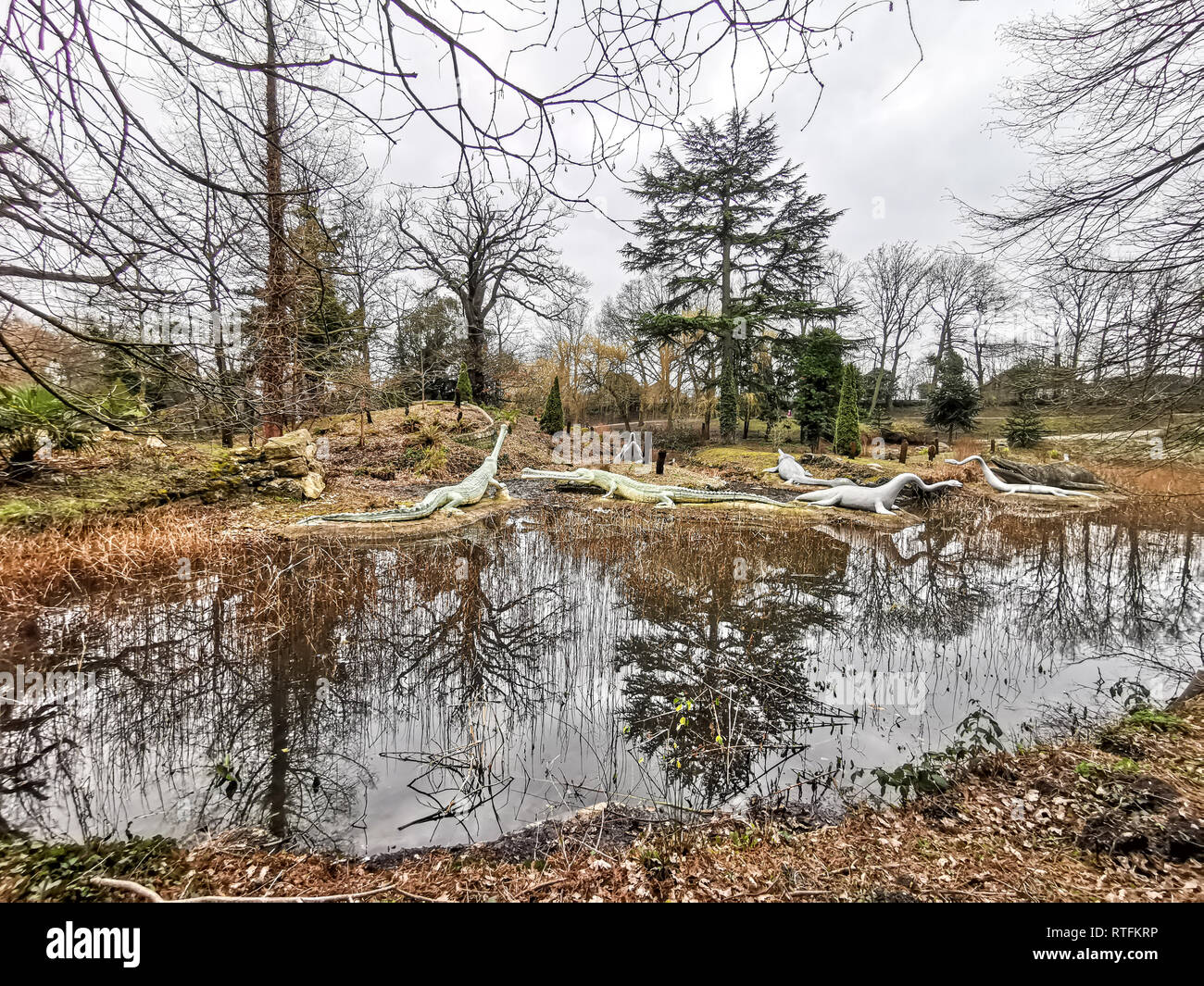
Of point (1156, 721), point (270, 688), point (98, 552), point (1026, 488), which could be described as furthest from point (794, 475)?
point (98, 552)

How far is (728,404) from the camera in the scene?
21578 mm

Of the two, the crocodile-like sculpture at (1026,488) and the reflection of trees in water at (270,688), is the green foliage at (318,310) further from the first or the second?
the crocodile-like sculpture at (1026,488)

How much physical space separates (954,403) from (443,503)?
2710 cm

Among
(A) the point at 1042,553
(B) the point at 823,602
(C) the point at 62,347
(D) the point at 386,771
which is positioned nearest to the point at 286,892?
(D) the point at 386,771

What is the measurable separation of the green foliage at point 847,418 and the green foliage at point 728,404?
4498 mm

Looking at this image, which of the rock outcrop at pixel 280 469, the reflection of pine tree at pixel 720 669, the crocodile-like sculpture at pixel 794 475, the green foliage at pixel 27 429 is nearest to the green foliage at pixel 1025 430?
the crocodile-like sculpture at pixel 794 475

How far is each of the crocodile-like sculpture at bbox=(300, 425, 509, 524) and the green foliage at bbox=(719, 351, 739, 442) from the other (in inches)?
490

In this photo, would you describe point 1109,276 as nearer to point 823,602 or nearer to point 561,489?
point 823,602

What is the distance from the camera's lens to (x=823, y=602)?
5758 millimetres

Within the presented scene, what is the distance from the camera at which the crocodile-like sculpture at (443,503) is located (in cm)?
895

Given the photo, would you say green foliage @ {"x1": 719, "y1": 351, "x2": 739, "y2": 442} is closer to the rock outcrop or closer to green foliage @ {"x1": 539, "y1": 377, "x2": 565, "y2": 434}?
green foliage @ {"x1": 539, "y1": 377, "x2": 565, "y2": 434}

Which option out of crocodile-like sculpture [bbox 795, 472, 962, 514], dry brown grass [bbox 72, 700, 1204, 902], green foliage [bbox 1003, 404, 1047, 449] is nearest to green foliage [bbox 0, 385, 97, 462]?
dry brown grass [bbox 72, 700, 1204, 902]

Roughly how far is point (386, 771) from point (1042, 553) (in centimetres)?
1059

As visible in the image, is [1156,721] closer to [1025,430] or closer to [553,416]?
[553,416]
